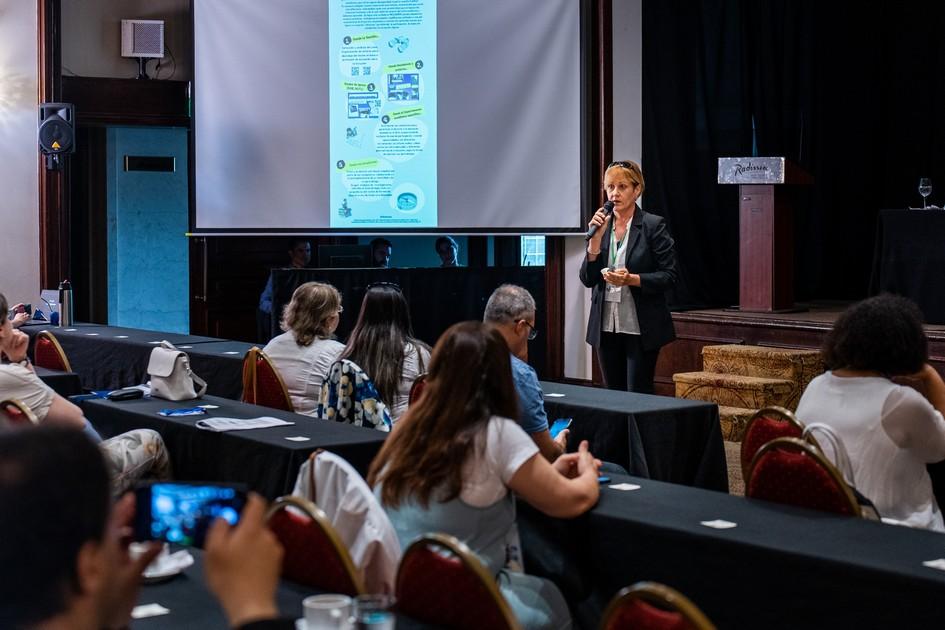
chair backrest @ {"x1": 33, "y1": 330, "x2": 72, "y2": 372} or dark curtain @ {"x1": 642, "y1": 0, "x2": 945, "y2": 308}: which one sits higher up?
dark curtain @ {"x1": 642, "y1": 0, "x2": 945, "y2": 308}

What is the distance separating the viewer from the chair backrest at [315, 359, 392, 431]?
4344mm

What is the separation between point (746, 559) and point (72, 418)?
246cm

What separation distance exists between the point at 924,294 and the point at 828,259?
2.93 metres

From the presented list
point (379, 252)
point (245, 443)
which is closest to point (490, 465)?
point (245, 443)

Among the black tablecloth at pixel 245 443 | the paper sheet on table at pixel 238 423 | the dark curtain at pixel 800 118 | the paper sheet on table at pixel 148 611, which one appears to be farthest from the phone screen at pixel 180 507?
the dark curtain at pixel 800 118

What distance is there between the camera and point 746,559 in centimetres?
265

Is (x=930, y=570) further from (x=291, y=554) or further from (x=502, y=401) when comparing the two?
(x=291, y=554)

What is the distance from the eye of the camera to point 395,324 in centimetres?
460

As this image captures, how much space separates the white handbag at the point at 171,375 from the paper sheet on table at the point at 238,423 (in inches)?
21.1

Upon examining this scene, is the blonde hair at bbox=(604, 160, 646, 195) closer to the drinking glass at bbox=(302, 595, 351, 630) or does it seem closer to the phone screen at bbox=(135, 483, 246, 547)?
the phone screen at bbox=(135, 483, 246, 547)

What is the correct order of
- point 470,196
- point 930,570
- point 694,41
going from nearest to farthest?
point 930,570 < point 470,196 < point 694,41

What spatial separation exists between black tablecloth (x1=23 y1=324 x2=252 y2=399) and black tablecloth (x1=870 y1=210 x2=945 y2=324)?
Answer: 13.9 ft

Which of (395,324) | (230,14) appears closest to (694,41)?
(230,14)

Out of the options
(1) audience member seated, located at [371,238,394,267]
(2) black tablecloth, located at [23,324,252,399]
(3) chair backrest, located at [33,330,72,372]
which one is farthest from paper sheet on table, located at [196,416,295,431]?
Result: (1) audience member seated, located at [371,238,394,267]
